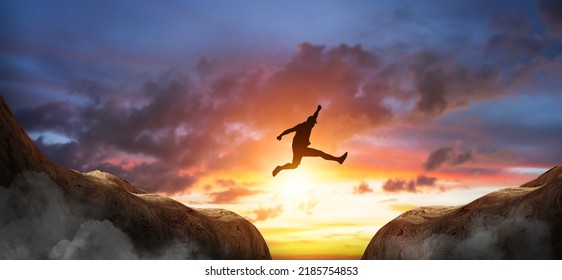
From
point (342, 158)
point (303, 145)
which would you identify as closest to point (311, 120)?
point (303, 145)

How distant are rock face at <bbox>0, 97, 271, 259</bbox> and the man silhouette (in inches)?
192

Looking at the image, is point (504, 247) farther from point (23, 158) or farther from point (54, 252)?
point (23, 158)

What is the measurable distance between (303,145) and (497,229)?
27.3 feet

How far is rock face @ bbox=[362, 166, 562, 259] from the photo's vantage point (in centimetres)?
1881

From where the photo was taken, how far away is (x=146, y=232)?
20.9 metres

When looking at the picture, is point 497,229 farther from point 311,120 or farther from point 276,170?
point 276,170

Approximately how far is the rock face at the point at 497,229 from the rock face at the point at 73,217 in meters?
9.13

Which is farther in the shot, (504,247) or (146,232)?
(146,232)

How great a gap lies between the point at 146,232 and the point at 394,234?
40.2ft

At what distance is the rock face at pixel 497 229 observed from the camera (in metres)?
18.8

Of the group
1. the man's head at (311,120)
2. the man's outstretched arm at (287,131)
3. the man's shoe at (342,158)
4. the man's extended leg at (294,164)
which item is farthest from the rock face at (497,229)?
the man's outstretched arm at (287,131)

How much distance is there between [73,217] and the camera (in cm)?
1911

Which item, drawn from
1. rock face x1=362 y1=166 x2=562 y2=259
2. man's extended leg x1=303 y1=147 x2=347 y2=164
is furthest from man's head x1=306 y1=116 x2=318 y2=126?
rock face x1=362 y1=166 x2=562 y2=259
